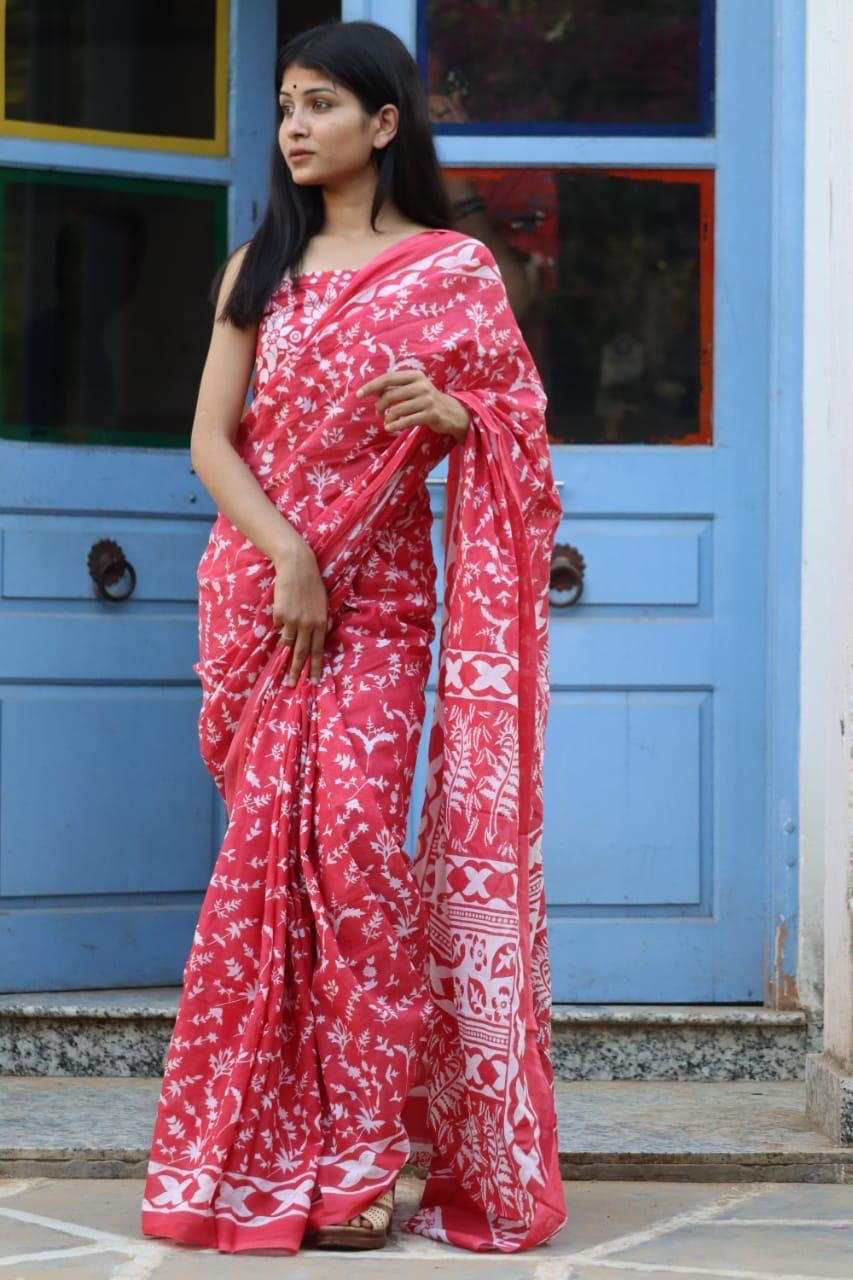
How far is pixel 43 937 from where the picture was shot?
445 cm

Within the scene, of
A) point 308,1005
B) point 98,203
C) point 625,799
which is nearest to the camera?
point 308,1005

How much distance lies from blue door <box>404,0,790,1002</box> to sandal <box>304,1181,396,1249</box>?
4.24 feet

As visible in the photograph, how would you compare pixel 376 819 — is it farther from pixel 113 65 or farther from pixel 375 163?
pixel 113 65

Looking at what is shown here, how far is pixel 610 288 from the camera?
440 centimetres

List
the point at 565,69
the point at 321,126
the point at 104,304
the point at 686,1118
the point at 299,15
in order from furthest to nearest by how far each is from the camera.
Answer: the point at 299,15
the point at 104,304
the point at 565,69
the point at 686,1118
the point at 321,126

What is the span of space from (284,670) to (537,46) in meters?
1.84

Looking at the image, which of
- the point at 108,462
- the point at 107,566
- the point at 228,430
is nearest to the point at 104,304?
the point at 108,462

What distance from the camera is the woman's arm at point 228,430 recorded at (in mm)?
3150

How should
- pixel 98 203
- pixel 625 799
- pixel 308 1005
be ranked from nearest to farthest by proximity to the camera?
pixel 308 1005, pixel 625 799, pixel 98 203

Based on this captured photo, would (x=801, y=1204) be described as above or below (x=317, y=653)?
below

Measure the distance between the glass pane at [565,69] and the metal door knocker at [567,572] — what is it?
0.90m

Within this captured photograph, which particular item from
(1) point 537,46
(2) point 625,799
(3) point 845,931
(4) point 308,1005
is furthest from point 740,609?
(4) point 308,1005

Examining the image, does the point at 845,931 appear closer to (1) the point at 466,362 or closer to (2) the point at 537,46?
(1) the point at 466,362

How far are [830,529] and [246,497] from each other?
56.3 inches
